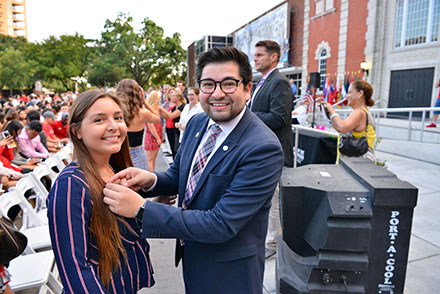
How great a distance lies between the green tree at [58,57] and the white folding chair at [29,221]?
45061mm

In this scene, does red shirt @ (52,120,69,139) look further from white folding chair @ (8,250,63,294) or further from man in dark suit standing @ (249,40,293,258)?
man in dark suit standing @ (249,40,293,258)

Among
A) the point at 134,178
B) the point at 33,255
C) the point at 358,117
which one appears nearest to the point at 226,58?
the point at 134,178

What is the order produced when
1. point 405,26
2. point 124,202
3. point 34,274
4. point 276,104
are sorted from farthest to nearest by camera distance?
point 405,26 → point 276,104 → point 34,274 → point 124,202

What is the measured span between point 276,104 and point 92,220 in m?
2.31

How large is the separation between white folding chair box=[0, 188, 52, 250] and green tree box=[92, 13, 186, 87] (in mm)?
38770

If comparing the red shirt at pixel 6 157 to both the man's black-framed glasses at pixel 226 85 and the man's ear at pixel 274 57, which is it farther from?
the man's black-framed glasses at pixel 226 85

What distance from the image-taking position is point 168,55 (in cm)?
4297

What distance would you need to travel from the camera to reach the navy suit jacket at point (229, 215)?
128cm

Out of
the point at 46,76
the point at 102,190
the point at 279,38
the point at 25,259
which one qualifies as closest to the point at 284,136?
the point at 102,190

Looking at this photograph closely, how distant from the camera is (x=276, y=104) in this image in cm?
318

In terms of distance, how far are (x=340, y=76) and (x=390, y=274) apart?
57.6ft

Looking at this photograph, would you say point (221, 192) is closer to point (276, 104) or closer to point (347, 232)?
point (347, 232)

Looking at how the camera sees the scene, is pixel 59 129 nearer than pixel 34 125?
No

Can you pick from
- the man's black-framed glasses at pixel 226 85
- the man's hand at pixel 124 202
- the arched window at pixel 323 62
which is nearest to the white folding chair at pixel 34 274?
the man's hand at pixel 124 202
